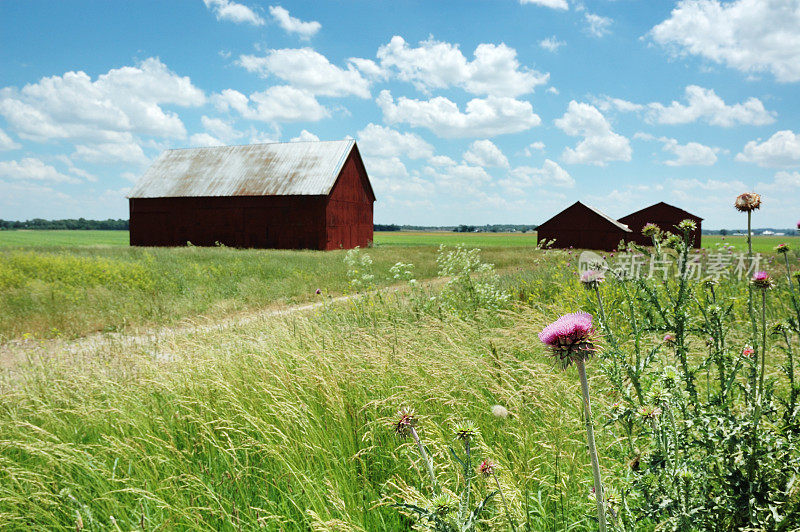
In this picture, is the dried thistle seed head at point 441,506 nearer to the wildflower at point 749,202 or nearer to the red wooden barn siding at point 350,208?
the wildflower at point 749,202

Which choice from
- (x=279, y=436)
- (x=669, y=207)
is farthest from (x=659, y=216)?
(x=279, y=436)

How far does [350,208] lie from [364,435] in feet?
92.0

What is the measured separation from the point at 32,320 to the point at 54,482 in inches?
315


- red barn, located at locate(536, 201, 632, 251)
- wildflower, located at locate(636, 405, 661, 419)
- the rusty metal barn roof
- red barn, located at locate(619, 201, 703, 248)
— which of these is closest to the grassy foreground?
wildflower, located at locate(636, 405, 661, 419)

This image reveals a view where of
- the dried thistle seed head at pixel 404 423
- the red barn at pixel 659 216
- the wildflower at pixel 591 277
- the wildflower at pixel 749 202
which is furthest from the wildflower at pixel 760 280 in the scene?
the red barn at pixel 659 216

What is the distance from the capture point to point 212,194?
29.8 metres

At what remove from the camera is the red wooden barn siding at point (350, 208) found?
92.0ft

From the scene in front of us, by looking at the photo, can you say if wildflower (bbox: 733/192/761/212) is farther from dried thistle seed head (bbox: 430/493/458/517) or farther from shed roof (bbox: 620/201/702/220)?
shed roof (bbox: 620/201/702/220)

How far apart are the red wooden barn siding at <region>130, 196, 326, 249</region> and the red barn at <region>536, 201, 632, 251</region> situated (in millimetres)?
16097

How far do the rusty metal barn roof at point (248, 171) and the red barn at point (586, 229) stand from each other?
15.5m

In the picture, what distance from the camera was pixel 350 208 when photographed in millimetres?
30266

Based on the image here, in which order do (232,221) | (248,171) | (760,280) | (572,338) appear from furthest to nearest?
(248,171) → (232,221) → (760,280) → (572,338)

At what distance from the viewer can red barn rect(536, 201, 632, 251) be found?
109ft

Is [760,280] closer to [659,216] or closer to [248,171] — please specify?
[248,171]
